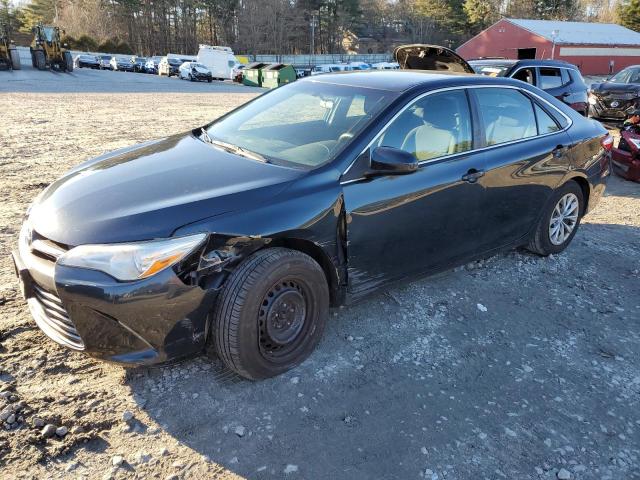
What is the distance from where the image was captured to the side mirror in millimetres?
3127

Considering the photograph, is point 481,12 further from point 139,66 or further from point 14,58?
point 14,58

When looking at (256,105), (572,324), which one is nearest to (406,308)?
(572,324)

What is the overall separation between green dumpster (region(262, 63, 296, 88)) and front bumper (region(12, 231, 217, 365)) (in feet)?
99.5

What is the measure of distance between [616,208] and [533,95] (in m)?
Answer: 3.15

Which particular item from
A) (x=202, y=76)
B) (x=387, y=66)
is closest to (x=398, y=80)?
(x=387, y=66)

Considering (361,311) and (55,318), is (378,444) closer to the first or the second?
(361,311)

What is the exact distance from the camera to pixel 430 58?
7562 millimetres

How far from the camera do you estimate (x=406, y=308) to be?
12.8 feet

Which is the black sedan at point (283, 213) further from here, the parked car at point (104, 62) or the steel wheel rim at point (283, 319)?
the parked car at point (104, 62)

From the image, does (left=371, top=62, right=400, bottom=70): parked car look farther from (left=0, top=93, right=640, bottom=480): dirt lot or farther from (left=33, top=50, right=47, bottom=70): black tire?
(left=33, top=50, right=47, bottom=70): black tire

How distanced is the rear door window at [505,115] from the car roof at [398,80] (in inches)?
4.3

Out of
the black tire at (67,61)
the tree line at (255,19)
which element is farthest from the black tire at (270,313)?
the tree line at (255,19)

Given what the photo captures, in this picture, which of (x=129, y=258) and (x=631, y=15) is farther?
(x=631, y=15)

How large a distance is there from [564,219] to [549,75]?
6279mm
